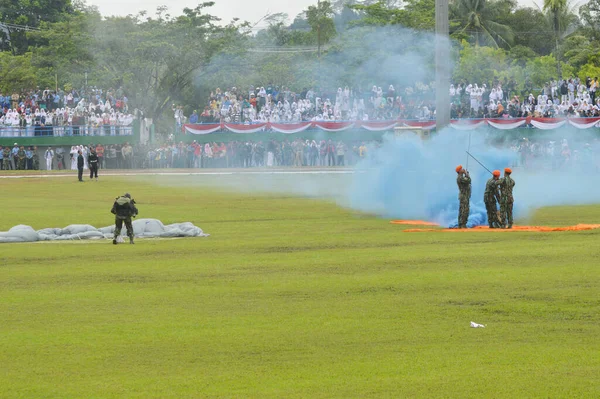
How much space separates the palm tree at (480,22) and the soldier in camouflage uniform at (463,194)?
201 feet

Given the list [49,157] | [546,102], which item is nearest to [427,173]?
[546,102]

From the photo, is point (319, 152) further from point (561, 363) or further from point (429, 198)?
point (561, 363)

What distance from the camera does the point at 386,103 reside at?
2031 inches

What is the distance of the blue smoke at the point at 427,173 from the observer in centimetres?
3381

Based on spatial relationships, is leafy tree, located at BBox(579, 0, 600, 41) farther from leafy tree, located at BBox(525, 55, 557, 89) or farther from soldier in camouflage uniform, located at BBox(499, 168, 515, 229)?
soldier in camouflage uniform, located at BBox(499, 168, 515, 229)

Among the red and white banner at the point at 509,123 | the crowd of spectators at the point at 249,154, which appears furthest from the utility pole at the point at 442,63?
the crowd of spectators at the point at 249,154

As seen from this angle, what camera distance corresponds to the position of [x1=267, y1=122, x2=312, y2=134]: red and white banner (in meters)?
65.5

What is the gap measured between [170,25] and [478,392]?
2580 inches

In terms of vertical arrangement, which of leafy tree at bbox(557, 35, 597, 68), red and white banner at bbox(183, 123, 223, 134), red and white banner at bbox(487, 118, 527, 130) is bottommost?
red and white banner at bbox(183, 123, 223, 134)

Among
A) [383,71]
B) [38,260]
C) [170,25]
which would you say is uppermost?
[170,25]

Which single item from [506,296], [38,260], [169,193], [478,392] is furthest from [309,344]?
[169,193]

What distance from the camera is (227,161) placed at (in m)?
69.5

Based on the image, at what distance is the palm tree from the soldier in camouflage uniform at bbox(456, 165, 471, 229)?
6118 cm

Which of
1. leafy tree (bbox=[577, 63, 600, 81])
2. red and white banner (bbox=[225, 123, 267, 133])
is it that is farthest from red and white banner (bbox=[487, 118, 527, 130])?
red and white banner (bbox=[225, 123, 267, 133])
